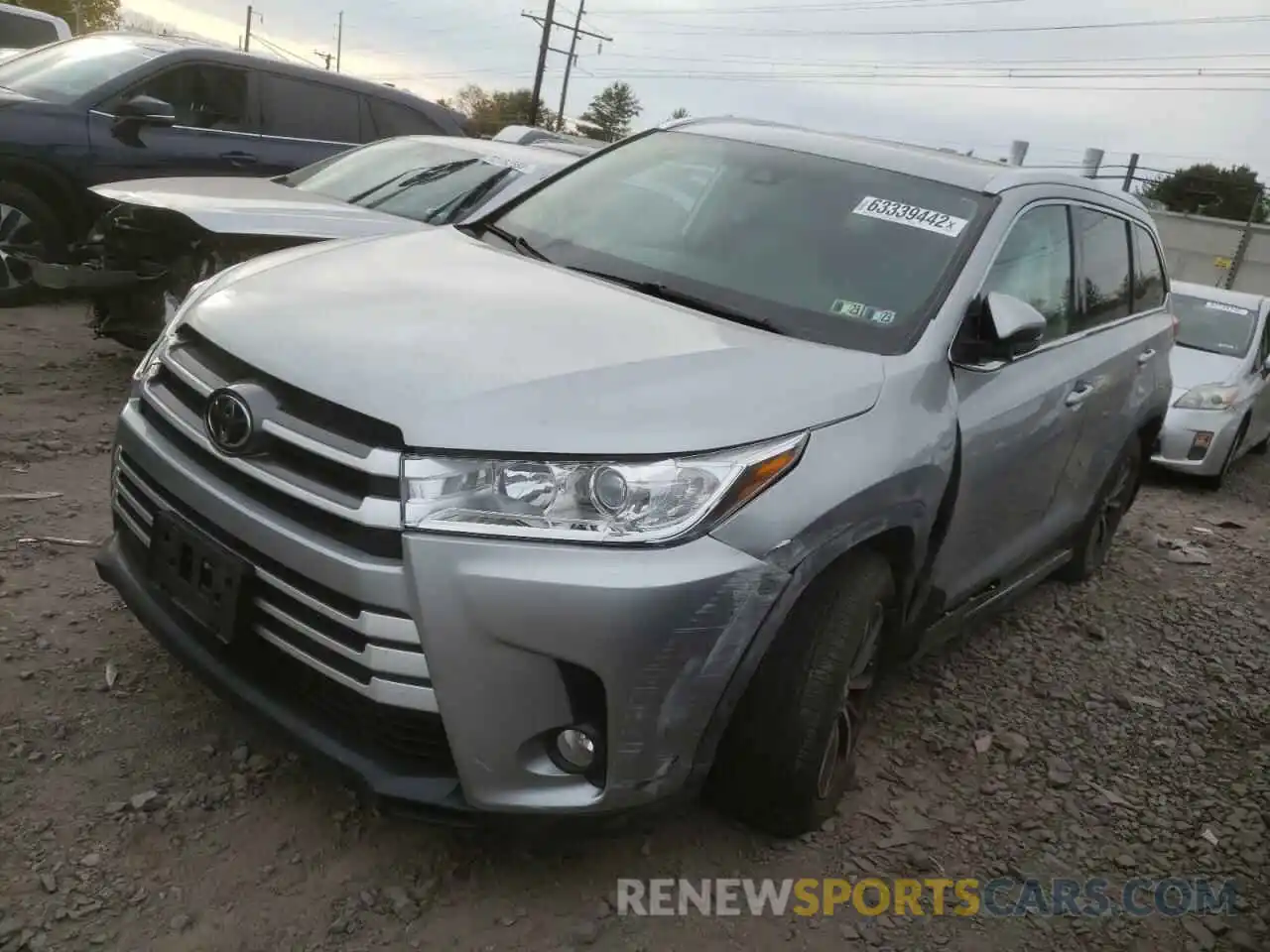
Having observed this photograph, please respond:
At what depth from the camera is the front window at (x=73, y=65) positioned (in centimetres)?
687

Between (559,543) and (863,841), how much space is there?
55.9 inches

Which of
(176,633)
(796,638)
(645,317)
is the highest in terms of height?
(645,317)

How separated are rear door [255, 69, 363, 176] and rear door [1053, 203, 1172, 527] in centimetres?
558

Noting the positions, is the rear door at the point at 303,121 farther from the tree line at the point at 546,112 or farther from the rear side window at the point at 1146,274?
the tree line at the point at 546,112

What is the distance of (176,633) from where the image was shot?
2.47 m

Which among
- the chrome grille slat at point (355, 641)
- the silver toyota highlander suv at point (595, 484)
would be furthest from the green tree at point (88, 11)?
the chrome grille slat at point (355, 641)

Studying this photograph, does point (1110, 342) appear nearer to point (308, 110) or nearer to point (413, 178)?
point (413, 178)

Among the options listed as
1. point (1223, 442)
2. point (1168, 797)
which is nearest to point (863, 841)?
point (1168, 797)

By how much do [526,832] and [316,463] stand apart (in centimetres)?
87

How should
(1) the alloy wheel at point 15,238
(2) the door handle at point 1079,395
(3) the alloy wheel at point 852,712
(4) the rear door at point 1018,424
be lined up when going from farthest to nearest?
1. (1) the alloy wheel at point 15,238
2. (2) the door handle at point 1079,395
3. (4) the rear door at point 1018,424
4. (3) the alloy wheel at point 852,712

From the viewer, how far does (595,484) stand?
2.14m

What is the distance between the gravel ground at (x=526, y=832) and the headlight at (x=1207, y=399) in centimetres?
407

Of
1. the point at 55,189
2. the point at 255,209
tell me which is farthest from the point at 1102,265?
the point at 55,189

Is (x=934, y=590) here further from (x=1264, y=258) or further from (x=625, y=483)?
(x=1264, y=258)
